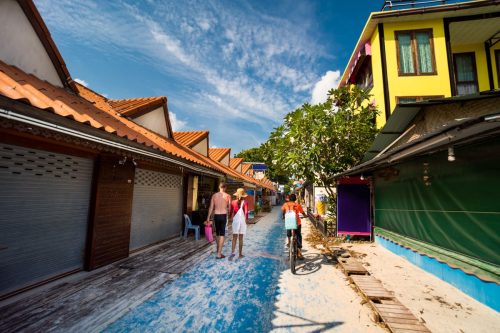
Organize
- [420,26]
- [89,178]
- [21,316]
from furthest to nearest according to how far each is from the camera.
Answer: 1. [420,26]
2. [89,178]
3. [21,316]

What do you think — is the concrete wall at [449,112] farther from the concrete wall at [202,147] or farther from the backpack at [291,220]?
the concrete wall at [202,147]

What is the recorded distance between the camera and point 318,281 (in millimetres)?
5254

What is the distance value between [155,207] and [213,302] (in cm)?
512

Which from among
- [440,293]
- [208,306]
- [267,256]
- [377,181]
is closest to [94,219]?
[208,306]

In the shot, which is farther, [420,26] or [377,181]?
[420,26]

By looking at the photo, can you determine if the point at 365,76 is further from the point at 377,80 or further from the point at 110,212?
the point at 110,212

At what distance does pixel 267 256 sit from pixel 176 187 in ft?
15.9

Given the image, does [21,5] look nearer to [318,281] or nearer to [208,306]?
[208,306]

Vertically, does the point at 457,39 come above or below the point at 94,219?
above

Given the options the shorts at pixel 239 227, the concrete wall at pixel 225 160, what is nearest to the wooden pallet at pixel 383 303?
the shorts at pixel 239 227

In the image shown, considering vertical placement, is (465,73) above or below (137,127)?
above

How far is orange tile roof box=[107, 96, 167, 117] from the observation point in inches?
356

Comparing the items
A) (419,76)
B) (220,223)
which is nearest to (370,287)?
(220,223)

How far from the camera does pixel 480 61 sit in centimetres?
1211
